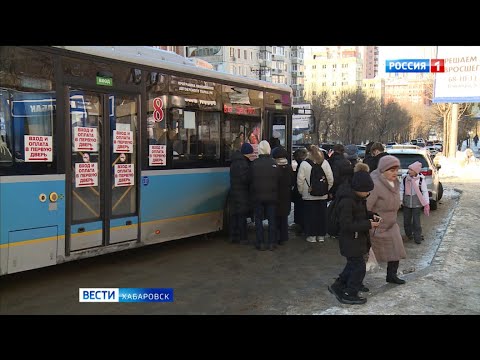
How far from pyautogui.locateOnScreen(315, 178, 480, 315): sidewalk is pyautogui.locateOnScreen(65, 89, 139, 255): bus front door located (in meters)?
3.33

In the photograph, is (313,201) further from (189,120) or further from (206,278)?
(206,278)

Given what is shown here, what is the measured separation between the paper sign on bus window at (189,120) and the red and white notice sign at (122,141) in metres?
1.20

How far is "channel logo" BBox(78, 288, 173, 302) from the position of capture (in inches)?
234

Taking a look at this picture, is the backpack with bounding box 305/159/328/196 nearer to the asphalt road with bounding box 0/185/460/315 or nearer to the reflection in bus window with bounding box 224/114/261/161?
the asphalt road with bounding box 0/185/460/315

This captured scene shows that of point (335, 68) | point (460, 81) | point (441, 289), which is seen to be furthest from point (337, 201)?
point (335, 68)

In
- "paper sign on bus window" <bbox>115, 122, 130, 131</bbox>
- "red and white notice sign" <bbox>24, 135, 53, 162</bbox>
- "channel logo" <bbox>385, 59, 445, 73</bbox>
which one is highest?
"channel logo" <bbox>385, 59, 445, 73</bbox>

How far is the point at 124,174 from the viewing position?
7.21 m

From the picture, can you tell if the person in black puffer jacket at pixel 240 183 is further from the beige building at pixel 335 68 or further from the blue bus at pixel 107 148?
the beige building at pixel 335 68

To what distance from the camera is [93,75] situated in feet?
22.0

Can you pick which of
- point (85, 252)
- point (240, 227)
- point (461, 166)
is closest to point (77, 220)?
point (85, 252)

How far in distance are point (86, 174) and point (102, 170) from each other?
0.29 metres

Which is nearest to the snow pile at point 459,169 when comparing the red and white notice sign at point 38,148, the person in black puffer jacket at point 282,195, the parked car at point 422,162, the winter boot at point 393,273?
the parked car at point 422,162

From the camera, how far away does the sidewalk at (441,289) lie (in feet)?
17.5

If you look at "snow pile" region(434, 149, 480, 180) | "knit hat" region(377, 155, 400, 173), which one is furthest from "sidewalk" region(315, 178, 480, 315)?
"snow pile" region(434, 149, 480, 180)
